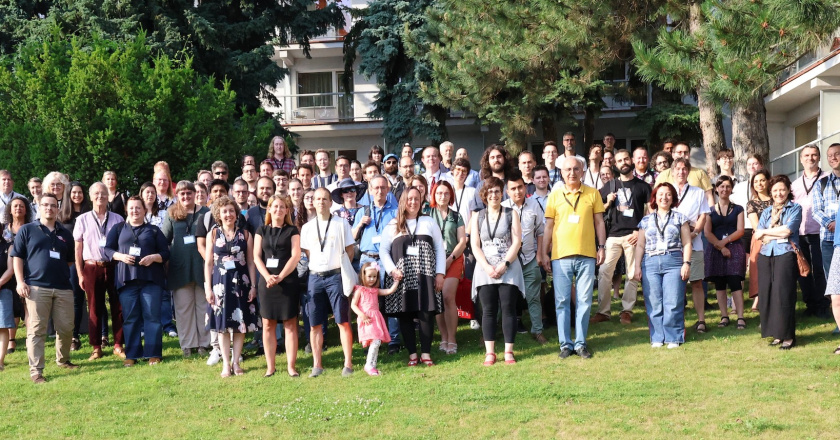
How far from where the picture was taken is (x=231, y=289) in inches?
327

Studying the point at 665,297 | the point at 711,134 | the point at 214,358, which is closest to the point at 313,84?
the point at 711,134

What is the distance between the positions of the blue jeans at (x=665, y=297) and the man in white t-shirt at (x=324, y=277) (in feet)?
10.3

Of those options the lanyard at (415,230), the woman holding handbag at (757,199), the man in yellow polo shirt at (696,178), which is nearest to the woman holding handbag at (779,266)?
the woman holding handbag at (757,199)

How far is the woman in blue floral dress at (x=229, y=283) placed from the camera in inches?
326

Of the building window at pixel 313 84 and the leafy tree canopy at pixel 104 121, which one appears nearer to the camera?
the leafy tree canopy at pixel 104 121

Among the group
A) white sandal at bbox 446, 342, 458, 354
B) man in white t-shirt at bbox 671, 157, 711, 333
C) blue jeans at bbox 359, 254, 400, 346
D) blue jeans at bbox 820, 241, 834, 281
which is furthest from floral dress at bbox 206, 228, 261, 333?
blue jeans at bbox 820, 241, 834, 281

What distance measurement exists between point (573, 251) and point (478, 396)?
2.01 meters

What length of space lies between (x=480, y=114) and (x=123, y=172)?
278 inches

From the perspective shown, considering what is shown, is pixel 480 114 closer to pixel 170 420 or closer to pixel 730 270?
pixel 730 270

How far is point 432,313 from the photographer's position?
837 centimetres

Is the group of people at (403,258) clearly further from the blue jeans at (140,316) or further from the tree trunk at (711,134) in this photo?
the tree trunk at (711,134)

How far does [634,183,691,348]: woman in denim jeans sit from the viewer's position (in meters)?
8.51

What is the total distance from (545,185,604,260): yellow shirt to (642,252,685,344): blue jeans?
0.70 meters

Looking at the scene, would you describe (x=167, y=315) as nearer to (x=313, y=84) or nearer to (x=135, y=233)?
(x=135, y=233)
